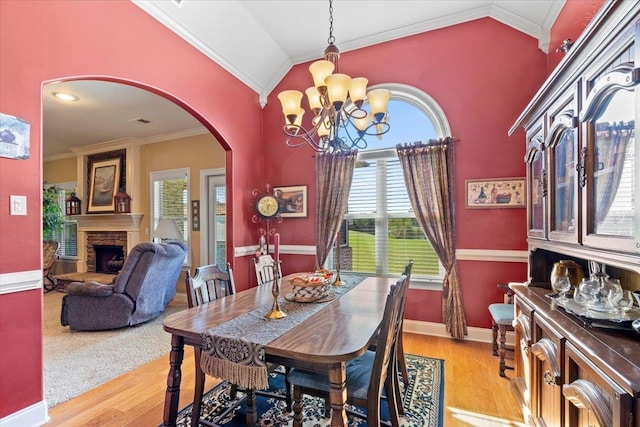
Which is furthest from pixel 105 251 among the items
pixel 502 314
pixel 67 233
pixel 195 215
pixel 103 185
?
pixel 502 314

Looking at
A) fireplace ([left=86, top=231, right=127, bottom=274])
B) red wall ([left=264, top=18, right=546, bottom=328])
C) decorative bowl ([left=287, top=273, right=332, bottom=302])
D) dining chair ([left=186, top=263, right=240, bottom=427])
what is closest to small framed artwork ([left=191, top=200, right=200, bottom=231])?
fireplace ([left=86, top=231, right=127, bottom=274])

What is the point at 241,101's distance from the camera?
385 centimetres

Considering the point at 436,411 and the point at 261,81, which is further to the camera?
the point at 261,81

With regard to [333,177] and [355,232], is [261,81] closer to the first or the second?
[333,177]

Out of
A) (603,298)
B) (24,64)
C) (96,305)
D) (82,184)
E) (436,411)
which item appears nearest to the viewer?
(603,298)

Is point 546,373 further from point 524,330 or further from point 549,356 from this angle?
point 524,330

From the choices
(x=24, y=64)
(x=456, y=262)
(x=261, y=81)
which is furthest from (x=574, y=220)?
(x=261, y=81)

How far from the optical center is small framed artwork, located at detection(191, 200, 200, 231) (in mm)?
5203

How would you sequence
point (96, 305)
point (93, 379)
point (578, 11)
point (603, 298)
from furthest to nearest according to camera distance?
point (96, 305)
point (93, 379)
point (578, 11)
point (603, 298)

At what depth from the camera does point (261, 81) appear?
409cm

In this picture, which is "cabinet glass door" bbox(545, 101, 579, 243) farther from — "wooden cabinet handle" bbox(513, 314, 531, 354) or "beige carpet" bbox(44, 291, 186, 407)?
"beige carpet" bbox(44, 291, 186, 407)

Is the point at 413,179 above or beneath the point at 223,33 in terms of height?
beneath

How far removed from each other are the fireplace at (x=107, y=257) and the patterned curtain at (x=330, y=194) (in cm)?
438

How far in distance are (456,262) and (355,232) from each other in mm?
1241
